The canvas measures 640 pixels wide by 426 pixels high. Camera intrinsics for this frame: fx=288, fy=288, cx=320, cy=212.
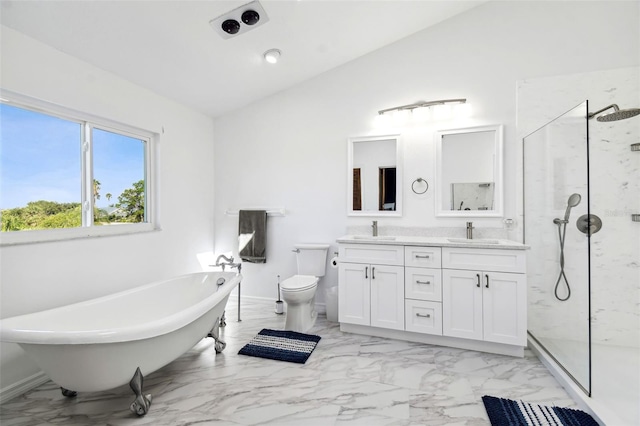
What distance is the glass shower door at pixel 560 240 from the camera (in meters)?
1.82

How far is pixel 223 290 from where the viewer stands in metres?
2.16

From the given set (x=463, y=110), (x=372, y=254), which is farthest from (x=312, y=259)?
(x=463, y=110)

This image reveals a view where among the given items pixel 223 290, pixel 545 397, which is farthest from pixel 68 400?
pixel 545 397

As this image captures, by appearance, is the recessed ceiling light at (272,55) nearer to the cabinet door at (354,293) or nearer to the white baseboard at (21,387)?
the cabinet door at (354,293)

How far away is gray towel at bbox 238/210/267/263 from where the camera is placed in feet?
11.3

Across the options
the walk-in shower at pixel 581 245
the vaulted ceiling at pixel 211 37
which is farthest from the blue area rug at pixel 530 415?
the vaulted ceiling at pixel 211 37

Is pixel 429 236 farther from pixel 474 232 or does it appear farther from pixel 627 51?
pixel 627 51

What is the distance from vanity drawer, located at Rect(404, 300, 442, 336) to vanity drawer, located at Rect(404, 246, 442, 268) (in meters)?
0.32

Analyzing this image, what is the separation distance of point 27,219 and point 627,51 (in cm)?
473

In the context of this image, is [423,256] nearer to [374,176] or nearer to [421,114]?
[374,176]

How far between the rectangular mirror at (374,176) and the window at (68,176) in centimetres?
210

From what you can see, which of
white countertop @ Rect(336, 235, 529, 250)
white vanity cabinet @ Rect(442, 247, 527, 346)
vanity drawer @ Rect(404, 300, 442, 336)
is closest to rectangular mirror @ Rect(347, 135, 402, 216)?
white countertop @ Rect(336, 235, 529, 250)

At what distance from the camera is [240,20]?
2.21 metres

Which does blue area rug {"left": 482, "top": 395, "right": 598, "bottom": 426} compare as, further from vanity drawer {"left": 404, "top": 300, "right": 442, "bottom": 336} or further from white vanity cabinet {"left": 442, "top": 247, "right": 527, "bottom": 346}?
vanity drawer {"left": 404, "top": 300, "right": 442, "bottom": 336}
